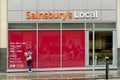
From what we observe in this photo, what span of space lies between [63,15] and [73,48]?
8.22 ft

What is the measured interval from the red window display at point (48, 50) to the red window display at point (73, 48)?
508 millimetres

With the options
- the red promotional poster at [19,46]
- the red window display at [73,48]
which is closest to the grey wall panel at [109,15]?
the red window display at [73,48]

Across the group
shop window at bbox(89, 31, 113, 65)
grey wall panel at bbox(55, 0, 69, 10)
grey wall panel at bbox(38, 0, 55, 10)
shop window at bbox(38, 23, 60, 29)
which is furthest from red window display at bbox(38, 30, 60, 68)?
shop window at bbox(89, 31, 113, 65)

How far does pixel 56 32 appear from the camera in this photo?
105ft

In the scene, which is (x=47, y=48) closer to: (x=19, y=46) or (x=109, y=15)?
(x=19, y=46)

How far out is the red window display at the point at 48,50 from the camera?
31719mm

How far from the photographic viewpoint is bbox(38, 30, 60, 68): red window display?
31.7 m

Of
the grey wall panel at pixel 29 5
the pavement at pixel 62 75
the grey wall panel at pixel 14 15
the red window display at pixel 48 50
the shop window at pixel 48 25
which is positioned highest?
the grey wall panel at pixel 29 5

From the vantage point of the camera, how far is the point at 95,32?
106ft

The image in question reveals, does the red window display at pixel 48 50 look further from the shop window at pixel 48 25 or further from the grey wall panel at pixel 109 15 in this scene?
the grey wall panel at pixel 109 15

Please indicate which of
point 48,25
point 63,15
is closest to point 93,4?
point 63,15

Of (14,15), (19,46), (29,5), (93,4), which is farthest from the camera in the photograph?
(93,4)

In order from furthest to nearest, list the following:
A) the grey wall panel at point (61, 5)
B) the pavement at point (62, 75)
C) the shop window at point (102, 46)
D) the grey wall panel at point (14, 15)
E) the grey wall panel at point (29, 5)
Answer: the shop window at point (102, 46) < the grey wall panel at point (61, 5) < the grey wall panel at point (29, 5) < the grey wall panel at point (14, 15) < the pavement at point (62, 75)

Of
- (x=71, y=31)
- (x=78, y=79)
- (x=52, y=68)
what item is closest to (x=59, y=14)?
(x=71, y=31)
